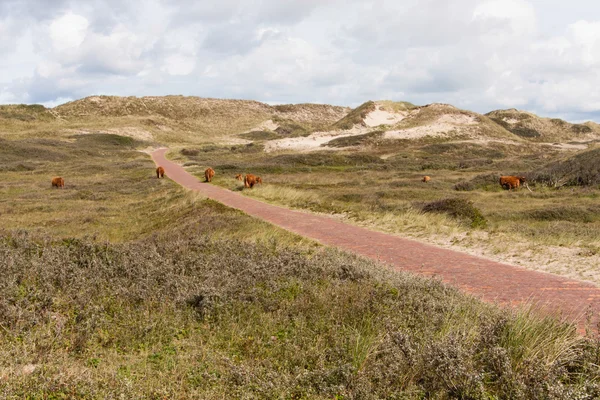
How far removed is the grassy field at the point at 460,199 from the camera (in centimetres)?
971

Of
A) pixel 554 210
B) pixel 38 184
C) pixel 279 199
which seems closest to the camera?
pixel 554 210

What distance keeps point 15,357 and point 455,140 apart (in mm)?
60099

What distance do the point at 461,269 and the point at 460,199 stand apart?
23.1ft

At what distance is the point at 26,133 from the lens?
74.1 metres

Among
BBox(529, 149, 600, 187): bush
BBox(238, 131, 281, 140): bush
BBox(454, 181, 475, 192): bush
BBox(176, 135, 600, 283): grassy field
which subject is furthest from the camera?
BBox(238, 131, 281, 140): bush

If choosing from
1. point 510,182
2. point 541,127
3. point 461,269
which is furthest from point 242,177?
point 541,127

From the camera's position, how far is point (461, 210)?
1366 cm

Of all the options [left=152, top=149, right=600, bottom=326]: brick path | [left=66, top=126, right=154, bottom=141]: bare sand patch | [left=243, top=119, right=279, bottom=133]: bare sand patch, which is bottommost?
[left=152, top=149, right=600, bottom=326]: brick path

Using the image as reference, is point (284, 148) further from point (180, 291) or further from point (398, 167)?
point (180, 291)

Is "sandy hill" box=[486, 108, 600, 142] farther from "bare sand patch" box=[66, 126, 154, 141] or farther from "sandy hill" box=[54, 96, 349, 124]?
"bare sand patch" box=[66, 126, 154, 141]

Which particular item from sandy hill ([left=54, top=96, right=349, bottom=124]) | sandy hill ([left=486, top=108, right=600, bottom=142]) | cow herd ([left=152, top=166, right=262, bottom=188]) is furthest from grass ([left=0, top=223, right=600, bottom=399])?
sandy hill ([left=54, top=96, right=349, bottom=124])

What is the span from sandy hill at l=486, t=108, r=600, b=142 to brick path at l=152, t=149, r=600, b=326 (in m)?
75.7

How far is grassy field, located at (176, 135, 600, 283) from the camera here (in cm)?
971

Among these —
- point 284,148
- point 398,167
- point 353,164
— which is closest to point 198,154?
point 284,148
